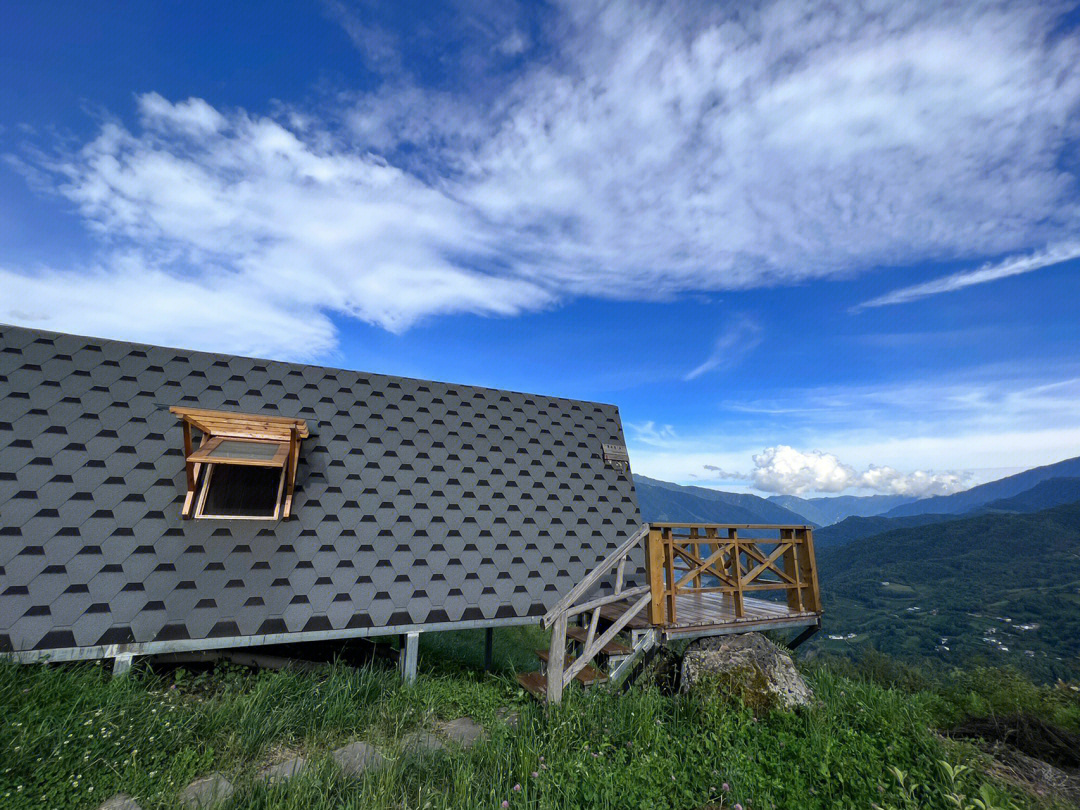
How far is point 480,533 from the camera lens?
9078mm

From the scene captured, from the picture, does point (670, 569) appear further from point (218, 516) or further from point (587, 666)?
point (218, 516)

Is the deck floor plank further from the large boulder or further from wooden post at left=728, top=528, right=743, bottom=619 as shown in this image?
the large boulder

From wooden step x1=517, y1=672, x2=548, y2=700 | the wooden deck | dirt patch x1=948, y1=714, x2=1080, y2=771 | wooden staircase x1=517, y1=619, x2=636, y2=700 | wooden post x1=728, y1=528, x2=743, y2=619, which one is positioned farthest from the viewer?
wooden post x1=728, y1=528, x2=743, y2=619

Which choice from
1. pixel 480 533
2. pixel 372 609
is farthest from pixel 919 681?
pixel 372 609

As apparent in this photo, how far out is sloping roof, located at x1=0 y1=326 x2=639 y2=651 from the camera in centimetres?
645

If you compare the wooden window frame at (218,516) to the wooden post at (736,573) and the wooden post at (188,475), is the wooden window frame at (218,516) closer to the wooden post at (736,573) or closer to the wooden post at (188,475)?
the wooden post at (188,475)

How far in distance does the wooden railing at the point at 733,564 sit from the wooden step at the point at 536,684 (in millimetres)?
1915

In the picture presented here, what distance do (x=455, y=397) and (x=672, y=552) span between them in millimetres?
5617

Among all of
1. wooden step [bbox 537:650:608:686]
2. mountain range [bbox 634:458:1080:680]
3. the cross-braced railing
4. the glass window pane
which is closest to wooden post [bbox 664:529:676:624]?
the cross-braced railing

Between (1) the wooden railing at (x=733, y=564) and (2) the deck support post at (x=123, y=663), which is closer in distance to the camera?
(2) the deck support post at (x=123, y=663)

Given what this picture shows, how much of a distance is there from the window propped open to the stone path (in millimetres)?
3673

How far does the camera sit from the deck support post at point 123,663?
6055 millimetres

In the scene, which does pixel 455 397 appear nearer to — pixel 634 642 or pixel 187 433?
pixel 187 433

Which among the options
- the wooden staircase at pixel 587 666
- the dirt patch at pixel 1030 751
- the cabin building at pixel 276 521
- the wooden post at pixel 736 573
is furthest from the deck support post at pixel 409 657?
the dirt patch at pixel 1030 751
